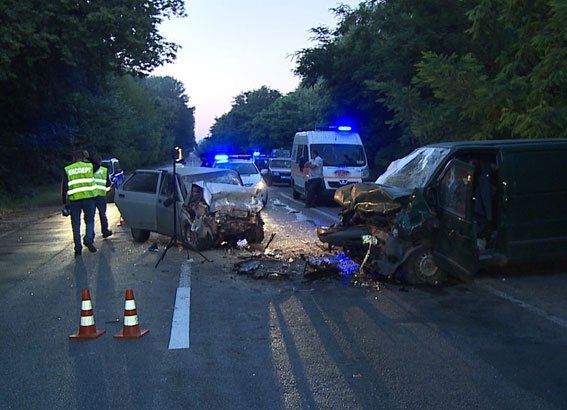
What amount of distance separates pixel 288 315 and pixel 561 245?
397 centimetres

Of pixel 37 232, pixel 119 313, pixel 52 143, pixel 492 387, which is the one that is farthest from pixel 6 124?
pixel 492 387

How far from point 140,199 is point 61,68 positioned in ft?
47.1

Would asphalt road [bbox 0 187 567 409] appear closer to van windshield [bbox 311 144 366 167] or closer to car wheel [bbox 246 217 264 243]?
car wheel [bbox 246 217 264 243]

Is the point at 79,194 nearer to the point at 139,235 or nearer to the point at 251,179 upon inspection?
the point at 139,235

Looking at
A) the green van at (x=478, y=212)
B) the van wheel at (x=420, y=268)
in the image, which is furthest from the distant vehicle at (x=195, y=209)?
the van wheel at (x=420, y=268)

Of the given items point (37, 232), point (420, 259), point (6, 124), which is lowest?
point (37, 232)

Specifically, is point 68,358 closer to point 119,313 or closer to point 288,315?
point 119,313

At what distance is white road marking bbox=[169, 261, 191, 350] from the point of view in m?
5.63

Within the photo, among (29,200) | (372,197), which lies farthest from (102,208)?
(29,200)

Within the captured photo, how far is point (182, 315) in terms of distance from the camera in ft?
21.6

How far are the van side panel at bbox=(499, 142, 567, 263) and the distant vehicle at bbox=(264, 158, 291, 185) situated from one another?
2529 centimetres

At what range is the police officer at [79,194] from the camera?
35.5 ft

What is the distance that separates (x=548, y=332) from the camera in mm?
5824

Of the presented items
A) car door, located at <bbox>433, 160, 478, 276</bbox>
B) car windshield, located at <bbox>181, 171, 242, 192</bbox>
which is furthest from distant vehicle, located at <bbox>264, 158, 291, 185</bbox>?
car door, located at <bbox>433, 160, 478, 276</bbox>
